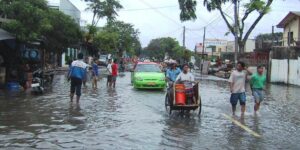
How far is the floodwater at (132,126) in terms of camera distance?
33.1 ft

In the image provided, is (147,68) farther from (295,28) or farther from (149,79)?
(295,28)

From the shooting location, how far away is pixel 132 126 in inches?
488

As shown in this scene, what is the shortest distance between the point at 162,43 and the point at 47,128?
125 metres

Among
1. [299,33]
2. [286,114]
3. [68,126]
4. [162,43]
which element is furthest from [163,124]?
[162,43]

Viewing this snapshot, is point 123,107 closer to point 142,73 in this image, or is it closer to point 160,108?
point 160,108

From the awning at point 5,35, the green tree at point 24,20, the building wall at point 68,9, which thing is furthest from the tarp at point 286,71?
the building wall at point 68,9

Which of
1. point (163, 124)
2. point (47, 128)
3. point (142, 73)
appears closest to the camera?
point (47, 128)

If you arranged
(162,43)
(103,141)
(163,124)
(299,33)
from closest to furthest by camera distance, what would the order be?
(103,141)
(163,124)
(299,33)
(162,43)

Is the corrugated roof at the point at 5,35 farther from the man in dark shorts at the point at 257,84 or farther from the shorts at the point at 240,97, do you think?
the man in dark shorts at the point at 257,84

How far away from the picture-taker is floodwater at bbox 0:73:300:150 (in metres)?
10.1

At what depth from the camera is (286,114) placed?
54.9ft

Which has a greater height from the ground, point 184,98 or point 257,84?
point 257,84

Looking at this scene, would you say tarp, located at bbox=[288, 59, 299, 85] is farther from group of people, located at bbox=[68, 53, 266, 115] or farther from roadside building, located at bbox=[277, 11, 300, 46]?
group of people, located at bbox=[68, 53, 266, 115]

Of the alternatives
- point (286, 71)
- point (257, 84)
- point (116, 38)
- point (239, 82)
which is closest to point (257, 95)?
point (257, 84)
